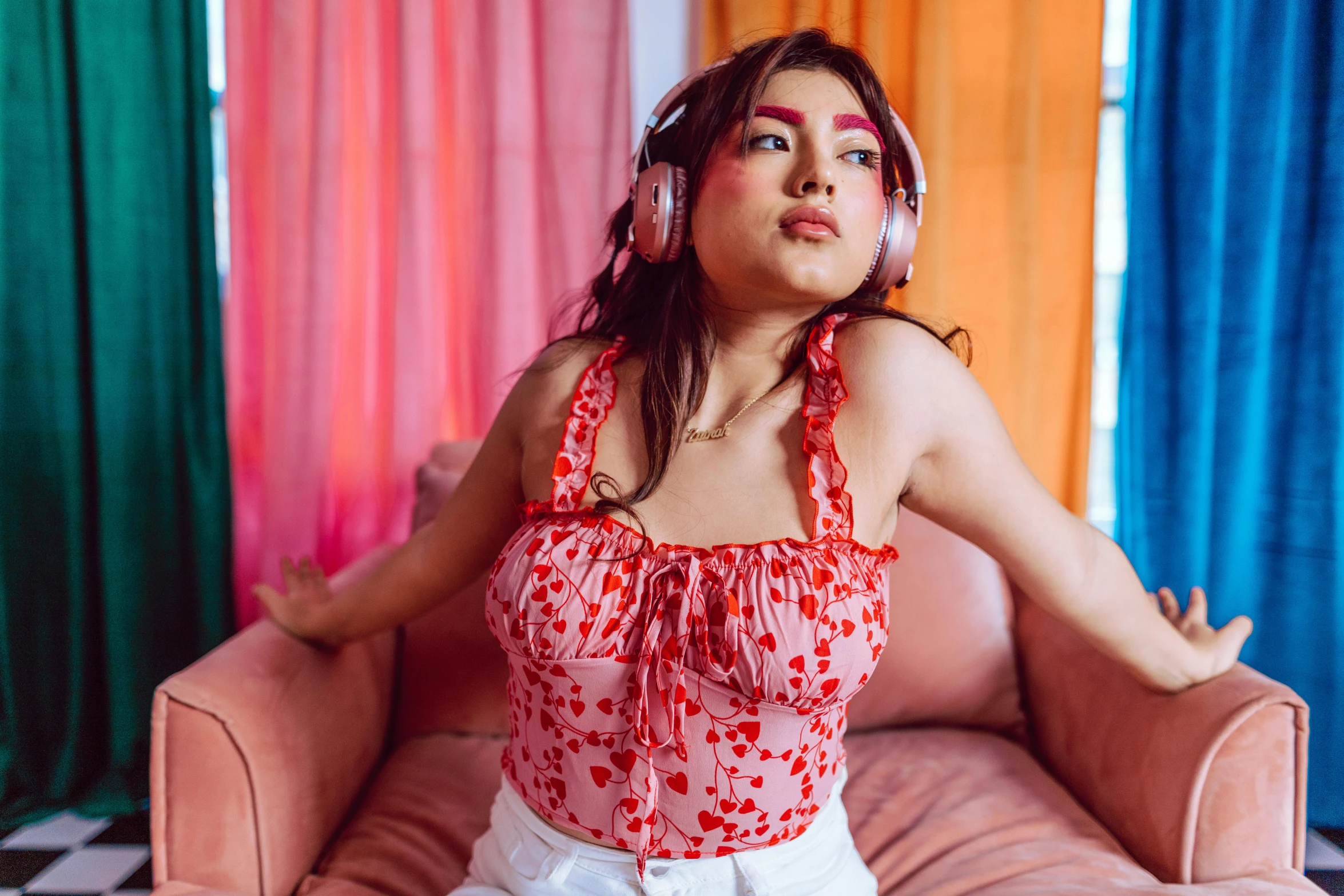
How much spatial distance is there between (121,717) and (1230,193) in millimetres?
2776

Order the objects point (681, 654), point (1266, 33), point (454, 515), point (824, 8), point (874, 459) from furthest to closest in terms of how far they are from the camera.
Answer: point (824, 8) < point (1266, 33) < point (454, 515) < point (874, 459) < point (681, 654)

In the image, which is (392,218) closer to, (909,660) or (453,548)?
(453,548)

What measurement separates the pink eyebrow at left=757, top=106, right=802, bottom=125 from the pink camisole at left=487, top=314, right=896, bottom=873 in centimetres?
34

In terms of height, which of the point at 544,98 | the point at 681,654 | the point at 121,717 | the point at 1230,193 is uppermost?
the point at 544,98

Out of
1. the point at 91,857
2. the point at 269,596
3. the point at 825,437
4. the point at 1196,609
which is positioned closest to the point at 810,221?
the point at 825,437

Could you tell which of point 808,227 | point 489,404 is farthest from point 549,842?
point 489,404

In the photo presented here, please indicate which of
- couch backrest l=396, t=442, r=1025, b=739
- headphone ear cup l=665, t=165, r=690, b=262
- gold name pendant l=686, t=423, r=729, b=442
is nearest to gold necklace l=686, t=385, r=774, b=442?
gold name pendant l=686, t=423, r=729, b=442

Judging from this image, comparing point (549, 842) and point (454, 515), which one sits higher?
point (454, 515)

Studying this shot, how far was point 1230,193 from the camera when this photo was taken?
1.77m

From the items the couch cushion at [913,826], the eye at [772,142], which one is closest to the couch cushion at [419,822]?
the couch cushion at [913,826]

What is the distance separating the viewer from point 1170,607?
1.20 meters

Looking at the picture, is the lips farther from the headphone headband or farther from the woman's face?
the headphone headband

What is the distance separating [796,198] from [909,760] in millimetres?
1013

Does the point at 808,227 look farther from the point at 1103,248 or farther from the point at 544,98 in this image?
the point at 1103,248
